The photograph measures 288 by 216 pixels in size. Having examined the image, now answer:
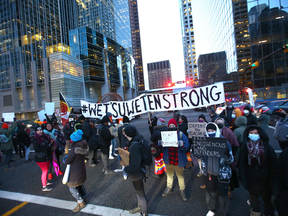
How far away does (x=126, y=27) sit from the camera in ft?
221

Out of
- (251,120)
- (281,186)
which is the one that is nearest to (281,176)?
(281,186)

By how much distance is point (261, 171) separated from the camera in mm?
2316

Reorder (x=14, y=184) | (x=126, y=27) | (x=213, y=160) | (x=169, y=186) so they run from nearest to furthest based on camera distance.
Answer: (x=213, y=160), (x=169, y=186), (x=14, y=184), (x=126, y=27)

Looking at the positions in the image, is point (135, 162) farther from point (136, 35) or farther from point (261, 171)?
point (136, 35)

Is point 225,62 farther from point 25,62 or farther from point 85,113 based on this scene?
point 25,62

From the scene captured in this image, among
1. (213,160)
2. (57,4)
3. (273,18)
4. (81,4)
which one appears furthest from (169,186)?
(81,4)

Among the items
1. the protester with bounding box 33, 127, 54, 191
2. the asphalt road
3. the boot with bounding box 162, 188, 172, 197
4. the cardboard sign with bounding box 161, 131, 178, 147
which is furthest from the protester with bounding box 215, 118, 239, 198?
the protester with bounding box 33, 127, 54, 191

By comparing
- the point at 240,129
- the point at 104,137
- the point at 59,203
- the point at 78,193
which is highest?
the point at 240,129

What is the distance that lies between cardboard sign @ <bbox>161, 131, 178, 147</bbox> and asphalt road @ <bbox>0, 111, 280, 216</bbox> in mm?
1284

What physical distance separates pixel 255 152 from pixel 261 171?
0.31 metres

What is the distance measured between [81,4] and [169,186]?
57093 mm

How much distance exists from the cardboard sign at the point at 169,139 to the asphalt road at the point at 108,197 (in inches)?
50.6

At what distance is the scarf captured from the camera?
2314 millimetres

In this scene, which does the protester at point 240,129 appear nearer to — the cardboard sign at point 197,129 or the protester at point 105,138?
the cardboard sign at point 197,129
